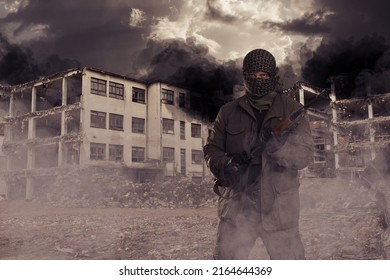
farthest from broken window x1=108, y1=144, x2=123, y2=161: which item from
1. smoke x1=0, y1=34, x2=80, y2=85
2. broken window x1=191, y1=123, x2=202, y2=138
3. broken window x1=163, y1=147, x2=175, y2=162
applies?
smoke x1=0, y1=34, x2=80, y2=85

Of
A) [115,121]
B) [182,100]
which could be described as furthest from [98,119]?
[182,100]

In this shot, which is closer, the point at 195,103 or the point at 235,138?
the point at 235,138

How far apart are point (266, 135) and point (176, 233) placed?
664 cm

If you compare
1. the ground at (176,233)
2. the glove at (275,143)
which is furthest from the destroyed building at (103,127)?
the glove at (275,143)

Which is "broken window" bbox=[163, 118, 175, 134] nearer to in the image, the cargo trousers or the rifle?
the rifle

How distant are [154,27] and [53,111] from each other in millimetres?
13054

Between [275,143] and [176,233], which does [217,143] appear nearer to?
[275,143]

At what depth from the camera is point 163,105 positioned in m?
19.0

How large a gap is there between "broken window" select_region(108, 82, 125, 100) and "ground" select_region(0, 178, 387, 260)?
914 cm

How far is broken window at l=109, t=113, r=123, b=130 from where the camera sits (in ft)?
67.1

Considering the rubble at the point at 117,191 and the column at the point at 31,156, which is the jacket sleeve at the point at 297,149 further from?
the column at the point at 31,156

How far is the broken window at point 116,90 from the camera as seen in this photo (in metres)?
21.8

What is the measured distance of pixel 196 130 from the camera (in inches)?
727
